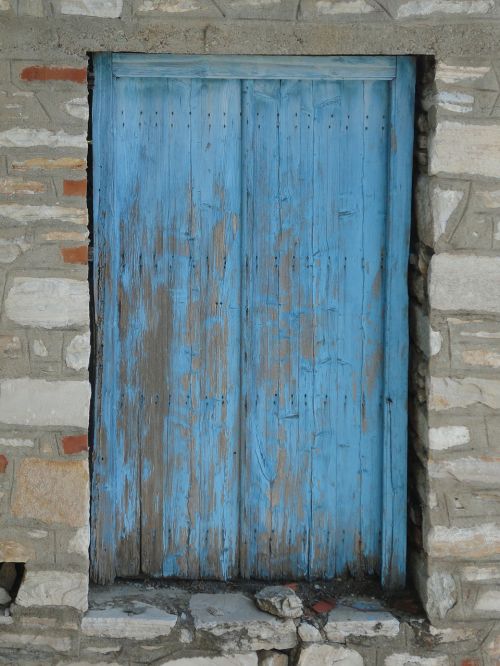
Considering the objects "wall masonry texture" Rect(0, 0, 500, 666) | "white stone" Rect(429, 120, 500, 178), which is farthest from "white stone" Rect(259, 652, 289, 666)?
"white stone" Rect(429, 120, 500, 178)

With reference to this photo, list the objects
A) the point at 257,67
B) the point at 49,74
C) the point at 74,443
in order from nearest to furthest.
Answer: the point at 49,74
the point at 74,443
the point at 257,67

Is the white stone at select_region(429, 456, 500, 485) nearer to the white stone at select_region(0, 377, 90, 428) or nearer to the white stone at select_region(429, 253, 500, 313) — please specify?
the white stone at select_region(429, 253, 500, 313)

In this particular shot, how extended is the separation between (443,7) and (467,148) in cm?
49

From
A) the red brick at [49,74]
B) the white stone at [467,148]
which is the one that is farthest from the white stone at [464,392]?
the red brick at [49,74]

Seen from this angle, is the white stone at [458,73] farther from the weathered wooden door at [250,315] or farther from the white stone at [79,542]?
the white stone at [79,542]

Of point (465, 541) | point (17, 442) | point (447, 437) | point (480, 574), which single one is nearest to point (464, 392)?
point (447, 437)

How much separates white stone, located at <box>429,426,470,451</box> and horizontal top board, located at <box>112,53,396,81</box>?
1295 mm

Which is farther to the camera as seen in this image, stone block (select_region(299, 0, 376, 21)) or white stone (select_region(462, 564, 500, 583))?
white stone (select_region(462, 564, 500, 583))

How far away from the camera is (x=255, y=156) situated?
3.70m

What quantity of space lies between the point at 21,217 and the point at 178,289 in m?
0.64

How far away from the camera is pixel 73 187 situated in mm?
3439

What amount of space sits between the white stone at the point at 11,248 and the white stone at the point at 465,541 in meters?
1.75

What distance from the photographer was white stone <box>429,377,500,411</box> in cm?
351

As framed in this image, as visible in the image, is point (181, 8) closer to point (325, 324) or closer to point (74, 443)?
point (325, 324)
